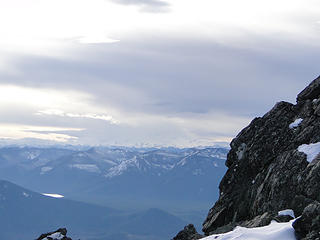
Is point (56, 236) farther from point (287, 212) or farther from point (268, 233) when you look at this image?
point (268, 233)

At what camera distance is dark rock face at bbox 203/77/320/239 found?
42.7 metres

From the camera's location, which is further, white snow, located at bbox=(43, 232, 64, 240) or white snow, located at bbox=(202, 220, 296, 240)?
white snow, located at bbox=(43, 232, 64, 240)

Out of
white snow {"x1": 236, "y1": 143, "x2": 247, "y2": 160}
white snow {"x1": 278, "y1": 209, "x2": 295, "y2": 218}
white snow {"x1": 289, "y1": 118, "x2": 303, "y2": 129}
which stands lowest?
white snow {"x1": 278, "y1": 209, "x2": 295, "y2": 218}

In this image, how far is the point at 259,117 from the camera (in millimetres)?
58219

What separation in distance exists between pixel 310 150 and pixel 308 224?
14361 millimetres

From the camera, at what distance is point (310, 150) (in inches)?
1795

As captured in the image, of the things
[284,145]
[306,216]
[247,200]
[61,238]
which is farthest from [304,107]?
[61,238]

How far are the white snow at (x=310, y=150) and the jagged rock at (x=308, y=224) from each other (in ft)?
39.8

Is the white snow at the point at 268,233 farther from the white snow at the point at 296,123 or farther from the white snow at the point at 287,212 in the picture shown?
the white snow at the point at 296,123

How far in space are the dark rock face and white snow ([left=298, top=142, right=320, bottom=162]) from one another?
419mm

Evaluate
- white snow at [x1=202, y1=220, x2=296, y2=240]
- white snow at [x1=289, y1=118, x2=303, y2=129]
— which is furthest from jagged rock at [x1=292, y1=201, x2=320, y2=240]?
white snow at [x1=289, y1=118, x2=303, y2=129]

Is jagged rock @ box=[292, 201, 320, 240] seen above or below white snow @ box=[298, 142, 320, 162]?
below

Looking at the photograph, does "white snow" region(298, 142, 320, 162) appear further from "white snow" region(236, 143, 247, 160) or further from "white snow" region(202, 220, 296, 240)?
"white snow" region(236, 143, 247, 160)

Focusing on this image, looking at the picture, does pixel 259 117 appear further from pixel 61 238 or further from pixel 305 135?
pixel 61 238
